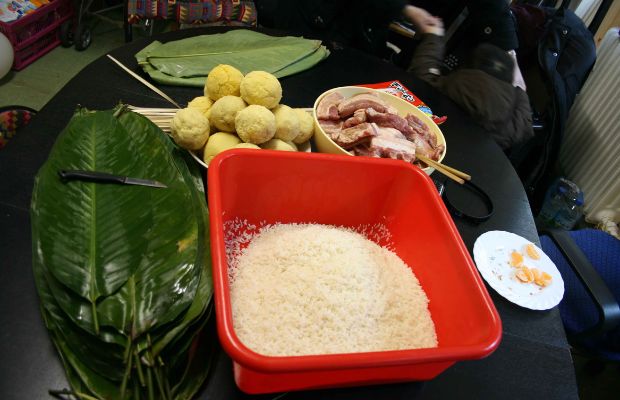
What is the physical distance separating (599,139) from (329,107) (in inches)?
78.7

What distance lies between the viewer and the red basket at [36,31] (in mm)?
2449

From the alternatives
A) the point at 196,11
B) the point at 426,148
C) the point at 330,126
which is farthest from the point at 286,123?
the point at 196,11

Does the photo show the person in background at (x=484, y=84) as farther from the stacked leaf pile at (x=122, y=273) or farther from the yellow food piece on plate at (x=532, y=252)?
the stacked leaf pile at (x=122, y=273)

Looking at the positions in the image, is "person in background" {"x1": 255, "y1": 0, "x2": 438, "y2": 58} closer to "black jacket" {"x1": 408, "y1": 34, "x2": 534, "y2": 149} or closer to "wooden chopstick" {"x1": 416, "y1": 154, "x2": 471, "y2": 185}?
"black jacket" {"x1": 408, "y1": 34, "x2": 534, "y2": 149}

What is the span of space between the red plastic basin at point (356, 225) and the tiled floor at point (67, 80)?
140 centimetres

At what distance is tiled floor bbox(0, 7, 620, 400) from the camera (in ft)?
5.82

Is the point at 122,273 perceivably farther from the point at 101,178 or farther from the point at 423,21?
the point at 423,21

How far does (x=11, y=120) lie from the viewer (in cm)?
118

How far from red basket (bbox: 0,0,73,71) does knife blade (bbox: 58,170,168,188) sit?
220cm

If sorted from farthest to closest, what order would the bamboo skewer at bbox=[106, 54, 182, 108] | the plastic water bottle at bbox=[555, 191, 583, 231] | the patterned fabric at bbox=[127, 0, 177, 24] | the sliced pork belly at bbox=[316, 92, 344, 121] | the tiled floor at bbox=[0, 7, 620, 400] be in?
1. the plastic water bottle at bbox=[555, 191, 583, 231]
2. the patterned fabric at bbox=[127, 0, 177, 24]
3. the tiled floor at bbox=[0, 7, 620, 400]
4. the bamboo skewer at bbox=[106, 54, 182, 108]
5. the sliced pork belly at bbox=[316, 92, 344, 121]

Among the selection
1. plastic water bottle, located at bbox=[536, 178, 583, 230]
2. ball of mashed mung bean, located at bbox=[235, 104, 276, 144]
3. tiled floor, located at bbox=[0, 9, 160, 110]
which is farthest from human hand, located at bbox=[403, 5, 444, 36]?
tiled floor, located at bbox=[0, 9, 160, 110]

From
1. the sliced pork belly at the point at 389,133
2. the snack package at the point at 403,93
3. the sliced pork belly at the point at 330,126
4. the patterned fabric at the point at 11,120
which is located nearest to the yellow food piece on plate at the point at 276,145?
the sliced pork belly at the point at 330,126

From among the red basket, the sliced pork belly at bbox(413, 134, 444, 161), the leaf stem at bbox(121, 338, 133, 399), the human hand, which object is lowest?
the red basket

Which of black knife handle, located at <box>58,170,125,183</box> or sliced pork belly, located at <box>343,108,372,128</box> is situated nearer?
black knife handle, located at <box>58,170,125,183</box>
